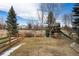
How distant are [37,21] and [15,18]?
0.90 ft

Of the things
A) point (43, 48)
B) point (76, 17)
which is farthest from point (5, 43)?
point (76, 17)

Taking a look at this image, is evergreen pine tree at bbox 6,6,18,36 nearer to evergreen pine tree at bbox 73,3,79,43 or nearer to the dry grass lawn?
the dry grass lawn

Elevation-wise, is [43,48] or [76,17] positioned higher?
[76,17]

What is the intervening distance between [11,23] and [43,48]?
19.6 inches

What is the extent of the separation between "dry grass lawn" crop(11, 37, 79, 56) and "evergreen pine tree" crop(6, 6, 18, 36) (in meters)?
0.17

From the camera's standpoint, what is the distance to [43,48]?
3.12 m

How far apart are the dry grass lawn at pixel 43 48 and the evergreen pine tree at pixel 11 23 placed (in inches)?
6.7

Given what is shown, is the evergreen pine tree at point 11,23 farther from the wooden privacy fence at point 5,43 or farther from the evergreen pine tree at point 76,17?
the evergreen pine tree at point 76,17

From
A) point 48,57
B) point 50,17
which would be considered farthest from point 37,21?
point 48,57

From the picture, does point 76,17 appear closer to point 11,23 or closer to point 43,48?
point 43,48

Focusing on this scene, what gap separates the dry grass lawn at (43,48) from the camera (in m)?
3.12

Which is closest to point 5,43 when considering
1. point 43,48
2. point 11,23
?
point 11,23

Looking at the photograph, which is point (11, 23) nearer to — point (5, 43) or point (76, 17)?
point (5, 43)

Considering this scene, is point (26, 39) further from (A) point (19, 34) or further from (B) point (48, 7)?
(B) point (48, 7)
